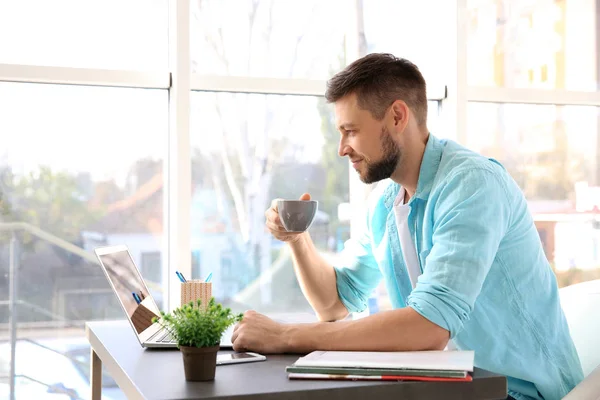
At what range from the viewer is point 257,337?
151 cm

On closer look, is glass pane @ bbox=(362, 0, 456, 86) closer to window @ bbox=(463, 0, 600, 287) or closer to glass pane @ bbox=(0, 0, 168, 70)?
window @ bbox=(463, 0, 600, 287)

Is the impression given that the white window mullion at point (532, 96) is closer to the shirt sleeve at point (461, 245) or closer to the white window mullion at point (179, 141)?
the white window mullion at point (179, 141)

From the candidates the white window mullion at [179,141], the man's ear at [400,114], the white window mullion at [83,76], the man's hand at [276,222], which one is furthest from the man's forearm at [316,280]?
the white window mullion at [83,76]

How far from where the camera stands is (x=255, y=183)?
341cm

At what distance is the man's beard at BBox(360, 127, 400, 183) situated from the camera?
6.38 ft

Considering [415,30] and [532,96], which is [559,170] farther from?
[415,30]

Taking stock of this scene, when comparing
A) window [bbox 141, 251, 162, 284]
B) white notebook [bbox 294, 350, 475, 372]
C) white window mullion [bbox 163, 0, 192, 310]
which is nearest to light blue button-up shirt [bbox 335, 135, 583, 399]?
white notebook [bbox 294, 350, 475, 372]

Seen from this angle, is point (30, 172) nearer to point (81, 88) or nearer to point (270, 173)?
point (81, 88)

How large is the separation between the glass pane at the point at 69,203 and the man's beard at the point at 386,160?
5.07 ft

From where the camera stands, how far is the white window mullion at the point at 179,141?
315cm

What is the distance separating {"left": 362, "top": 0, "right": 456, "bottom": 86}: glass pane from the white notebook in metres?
2.44

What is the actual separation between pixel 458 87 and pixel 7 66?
6.71 ft

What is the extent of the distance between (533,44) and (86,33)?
225cm

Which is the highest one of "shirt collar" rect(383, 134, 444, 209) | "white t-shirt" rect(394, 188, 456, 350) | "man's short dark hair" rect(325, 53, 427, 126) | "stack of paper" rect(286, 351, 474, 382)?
"man's short dark hair" rect(325, 53, 427, 126)
